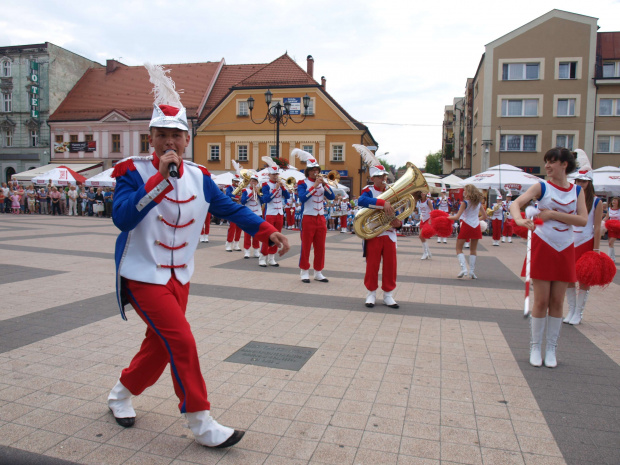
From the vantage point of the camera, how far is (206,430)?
3.04 meters

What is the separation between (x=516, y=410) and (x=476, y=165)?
40.9 meters

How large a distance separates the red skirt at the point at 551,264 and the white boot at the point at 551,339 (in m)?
0.43

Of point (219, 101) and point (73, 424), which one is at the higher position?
point (219, 101)

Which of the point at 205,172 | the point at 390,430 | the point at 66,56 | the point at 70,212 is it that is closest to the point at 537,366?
the point at 390,430

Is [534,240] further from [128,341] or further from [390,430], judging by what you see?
[128,341]

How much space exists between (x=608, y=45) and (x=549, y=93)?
23.9 ft

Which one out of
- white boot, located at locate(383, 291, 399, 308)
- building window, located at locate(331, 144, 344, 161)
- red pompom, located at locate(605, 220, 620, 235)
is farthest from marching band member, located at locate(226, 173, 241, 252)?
building window, located at locate(331, 144, 344, 161)

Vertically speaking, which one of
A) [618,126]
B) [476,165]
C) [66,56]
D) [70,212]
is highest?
[66,56]

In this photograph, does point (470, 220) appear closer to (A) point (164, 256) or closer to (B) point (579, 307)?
(B) point (579, 307)

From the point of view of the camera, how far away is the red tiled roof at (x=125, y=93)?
4534 cm

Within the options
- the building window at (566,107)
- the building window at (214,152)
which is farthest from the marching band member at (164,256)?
the building window at (214,152)

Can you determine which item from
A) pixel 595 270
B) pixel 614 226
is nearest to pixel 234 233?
pixel 614 226

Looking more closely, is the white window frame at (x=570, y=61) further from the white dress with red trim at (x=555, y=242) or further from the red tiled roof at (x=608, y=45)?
the white dress with red trim at (x=555, y=242)

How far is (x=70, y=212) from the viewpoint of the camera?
3108 centimetres
